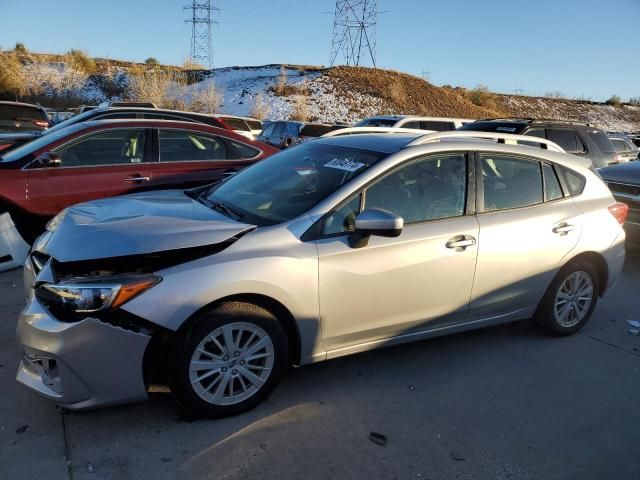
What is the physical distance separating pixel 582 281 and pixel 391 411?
2254 millimetres

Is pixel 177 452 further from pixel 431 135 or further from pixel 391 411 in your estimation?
pixel 431 135

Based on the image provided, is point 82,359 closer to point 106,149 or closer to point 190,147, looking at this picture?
point 106,149

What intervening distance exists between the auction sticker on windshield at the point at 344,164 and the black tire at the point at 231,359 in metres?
1.17

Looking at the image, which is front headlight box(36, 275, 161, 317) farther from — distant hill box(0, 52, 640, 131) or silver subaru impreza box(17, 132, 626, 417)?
distant hill box(0, 52, 640, 131)

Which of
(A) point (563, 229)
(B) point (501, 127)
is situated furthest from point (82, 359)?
(B) point (501, 127)

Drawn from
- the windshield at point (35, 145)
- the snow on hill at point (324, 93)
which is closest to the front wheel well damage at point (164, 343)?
the windshield at point (35, 145)

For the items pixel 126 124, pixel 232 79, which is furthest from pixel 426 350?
pixel 232 79

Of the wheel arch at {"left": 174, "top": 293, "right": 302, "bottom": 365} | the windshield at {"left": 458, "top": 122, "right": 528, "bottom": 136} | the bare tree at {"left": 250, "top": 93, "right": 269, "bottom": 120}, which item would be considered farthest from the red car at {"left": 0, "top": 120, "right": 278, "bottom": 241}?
the bare tree at {"left": 250, "top": 93, "right": 269, "bottom": 120}

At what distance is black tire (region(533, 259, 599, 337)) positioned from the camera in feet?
13.7

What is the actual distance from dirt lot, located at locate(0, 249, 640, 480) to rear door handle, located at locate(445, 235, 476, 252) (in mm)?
931

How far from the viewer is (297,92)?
40375mm

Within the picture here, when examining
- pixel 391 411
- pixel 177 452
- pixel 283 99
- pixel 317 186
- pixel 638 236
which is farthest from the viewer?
pixel 283 99

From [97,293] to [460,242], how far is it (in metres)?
2.33

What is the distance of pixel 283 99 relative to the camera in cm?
3875
